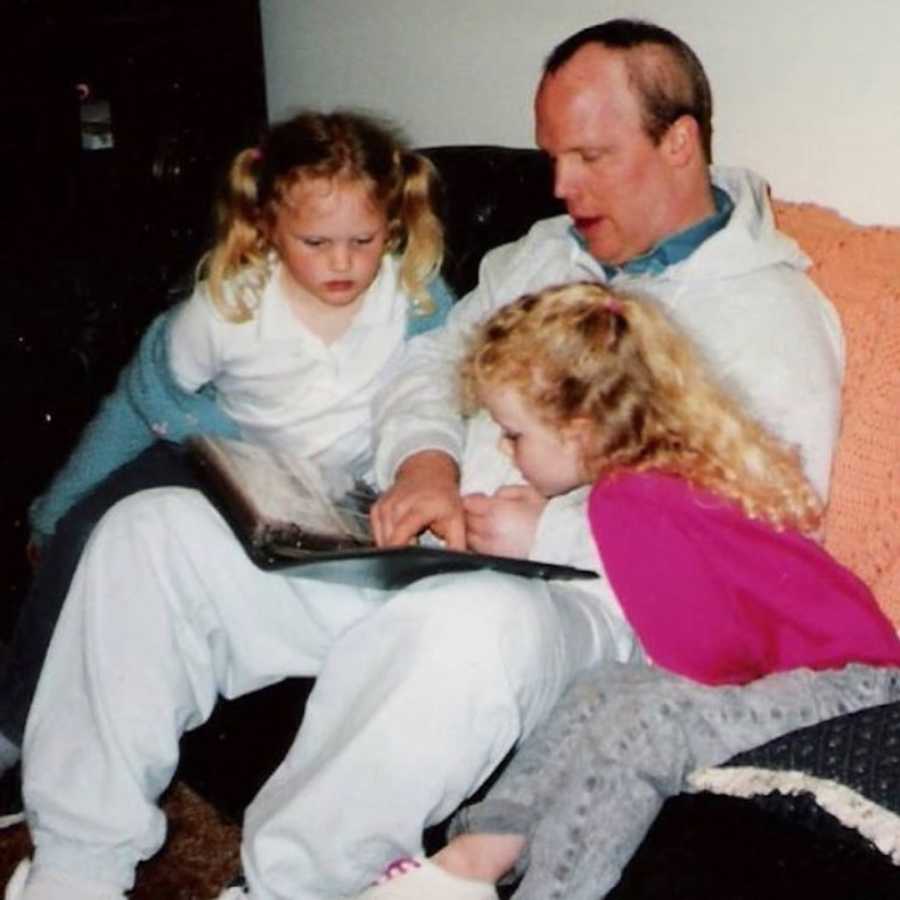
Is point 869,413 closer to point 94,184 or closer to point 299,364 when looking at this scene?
point 299,364

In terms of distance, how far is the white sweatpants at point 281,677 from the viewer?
1311mm

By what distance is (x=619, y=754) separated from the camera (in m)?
1.25

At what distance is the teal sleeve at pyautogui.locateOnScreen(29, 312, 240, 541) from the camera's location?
1993 mm

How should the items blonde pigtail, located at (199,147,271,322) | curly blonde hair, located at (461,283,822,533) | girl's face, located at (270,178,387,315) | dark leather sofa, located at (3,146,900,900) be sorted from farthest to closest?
blonde pigtail, located at (199,147,271,322) < girl's face, located at (270,178,387,315) < curly blonde hair, located at (461,283,822,533) < dark leather sofa, located at (3,146,900,900)

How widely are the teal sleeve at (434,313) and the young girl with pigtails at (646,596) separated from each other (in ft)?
1.30

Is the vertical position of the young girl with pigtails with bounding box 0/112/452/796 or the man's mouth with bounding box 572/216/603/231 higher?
the man's mouth with bounding box 572/216/603/231

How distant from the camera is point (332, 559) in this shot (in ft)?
4.34

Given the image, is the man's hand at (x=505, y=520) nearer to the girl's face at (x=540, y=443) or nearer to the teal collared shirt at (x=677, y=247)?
the girl's face at (x=540, y=443)

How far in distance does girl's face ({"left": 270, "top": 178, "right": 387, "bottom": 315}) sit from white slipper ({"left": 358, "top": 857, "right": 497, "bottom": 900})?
0.90 m

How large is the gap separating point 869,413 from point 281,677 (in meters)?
0.77

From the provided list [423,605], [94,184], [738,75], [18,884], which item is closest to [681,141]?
[738,75]

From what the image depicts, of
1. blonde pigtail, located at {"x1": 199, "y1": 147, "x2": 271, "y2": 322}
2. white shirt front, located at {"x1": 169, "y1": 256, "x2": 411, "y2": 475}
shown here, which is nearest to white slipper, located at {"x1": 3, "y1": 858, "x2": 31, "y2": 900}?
white shirt front, located at {"x1": 169, "y1": 256, "x2": 411, "y2": 475}

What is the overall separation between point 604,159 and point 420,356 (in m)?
0.39

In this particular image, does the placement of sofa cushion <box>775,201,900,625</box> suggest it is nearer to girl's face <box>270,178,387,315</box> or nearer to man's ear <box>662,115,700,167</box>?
man's ear <box>662,115,700,167</box>
